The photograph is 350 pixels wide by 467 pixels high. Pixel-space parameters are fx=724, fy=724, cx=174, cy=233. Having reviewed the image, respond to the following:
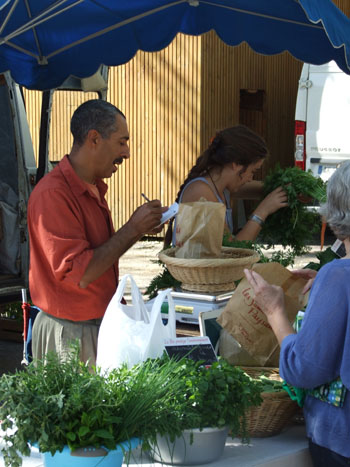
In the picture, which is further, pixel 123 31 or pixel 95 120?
pixel 123 31

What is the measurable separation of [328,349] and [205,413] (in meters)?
0.39

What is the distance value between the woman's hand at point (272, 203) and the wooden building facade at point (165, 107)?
7908 millimetres

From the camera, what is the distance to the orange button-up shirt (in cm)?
292

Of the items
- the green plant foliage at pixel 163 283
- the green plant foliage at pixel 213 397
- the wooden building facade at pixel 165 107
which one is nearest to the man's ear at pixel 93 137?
the green plant foliage at pixel 163 283

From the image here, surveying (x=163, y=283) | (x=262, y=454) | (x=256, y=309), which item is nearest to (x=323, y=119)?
(x=163, y=283)

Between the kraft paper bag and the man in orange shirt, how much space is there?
67 centimetres

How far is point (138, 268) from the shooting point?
10.3 m

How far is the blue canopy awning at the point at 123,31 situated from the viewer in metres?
4.50

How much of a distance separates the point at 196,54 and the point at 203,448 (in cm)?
1058

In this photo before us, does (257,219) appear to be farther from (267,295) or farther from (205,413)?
(205,413)

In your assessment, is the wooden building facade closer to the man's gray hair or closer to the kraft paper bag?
the man's gray hair

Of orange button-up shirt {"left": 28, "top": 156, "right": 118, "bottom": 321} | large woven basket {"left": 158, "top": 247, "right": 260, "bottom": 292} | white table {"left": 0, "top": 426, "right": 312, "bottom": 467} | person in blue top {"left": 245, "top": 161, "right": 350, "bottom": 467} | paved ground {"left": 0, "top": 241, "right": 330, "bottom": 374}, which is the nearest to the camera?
person in blue top {"left": 245, "top": 161, "right": 350, "bottom": 467}

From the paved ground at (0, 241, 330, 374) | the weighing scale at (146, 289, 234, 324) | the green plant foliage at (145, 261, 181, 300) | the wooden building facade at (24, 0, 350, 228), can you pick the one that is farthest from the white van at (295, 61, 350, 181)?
the weighing scale at (146, 289, 234, 324)

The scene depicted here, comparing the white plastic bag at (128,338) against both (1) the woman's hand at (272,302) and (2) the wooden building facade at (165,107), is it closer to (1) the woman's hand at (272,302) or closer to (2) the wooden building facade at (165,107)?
(1) the woman's hand at (272,302)
